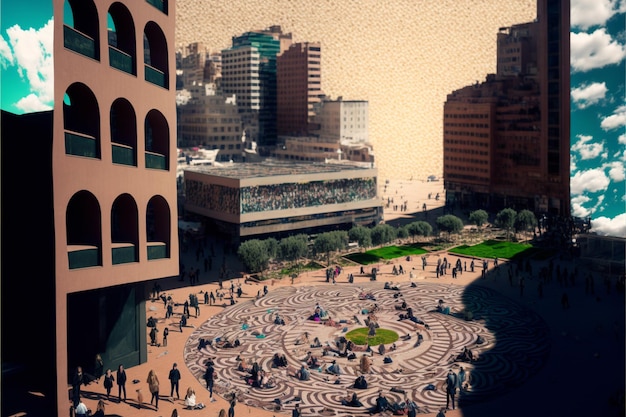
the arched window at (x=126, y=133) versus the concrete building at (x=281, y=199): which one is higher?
the arched window at (x=126, y=133)

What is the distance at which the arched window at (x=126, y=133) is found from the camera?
112ft

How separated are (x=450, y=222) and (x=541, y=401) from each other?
41805mm

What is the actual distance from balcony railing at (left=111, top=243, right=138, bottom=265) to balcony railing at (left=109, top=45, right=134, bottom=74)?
7.88 m

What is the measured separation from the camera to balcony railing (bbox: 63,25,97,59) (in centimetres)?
2955

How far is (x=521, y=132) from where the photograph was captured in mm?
91125

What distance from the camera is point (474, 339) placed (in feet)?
144

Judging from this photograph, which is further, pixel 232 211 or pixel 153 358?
pixel 232 211

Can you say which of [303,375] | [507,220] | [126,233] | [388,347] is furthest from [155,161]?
[507,220]

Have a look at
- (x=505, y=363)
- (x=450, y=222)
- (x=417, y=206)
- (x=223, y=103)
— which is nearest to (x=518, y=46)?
(x=417, y=206)

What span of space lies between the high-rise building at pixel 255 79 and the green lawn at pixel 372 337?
109670mm

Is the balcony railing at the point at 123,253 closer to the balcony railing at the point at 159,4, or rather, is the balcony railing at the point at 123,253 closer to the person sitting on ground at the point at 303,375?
the person sitting on ground at the point at 303,375

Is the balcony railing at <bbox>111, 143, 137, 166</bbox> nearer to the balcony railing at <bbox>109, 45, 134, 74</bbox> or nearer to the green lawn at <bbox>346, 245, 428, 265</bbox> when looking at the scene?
the balcony railing at <bbox>109, 45, 134, 74</bbox>

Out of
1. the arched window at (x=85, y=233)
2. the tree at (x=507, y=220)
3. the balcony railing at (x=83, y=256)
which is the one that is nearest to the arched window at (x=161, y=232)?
the arched window at (x=85, y=233)

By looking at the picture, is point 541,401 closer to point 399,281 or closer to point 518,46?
point 399,281
